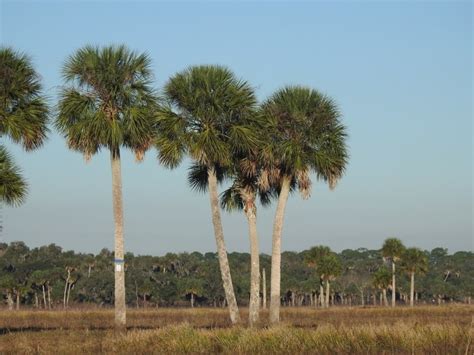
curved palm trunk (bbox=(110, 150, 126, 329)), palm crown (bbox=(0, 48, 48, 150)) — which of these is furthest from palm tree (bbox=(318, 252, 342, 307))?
palm crown (bbox=(0, 48, 48, 150))

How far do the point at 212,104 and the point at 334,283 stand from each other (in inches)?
4277

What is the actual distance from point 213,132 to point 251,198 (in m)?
5.26

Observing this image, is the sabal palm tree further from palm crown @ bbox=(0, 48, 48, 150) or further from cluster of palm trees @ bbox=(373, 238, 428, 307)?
cluster of palm trees @ bbox=(373, 238, 428, 307)

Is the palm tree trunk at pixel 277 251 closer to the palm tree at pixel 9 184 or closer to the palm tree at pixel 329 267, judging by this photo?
the palm tree at pixel 9 184

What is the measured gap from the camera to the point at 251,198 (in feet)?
123

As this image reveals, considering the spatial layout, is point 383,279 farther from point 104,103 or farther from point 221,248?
point 104,103

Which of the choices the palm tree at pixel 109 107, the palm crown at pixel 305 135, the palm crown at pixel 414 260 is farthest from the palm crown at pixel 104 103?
the palm crown at pixel 414 260

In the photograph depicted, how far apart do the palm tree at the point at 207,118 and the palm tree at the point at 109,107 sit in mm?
2249

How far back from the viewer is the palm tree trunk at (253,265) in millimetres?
35594

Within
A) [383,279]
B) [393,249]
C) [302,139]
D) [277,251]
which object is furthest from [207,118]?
[383,279]

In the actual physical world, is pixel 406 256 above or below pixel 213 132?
below

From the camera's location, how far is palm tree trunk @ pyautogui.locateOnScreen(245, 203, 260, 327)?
3559 centimetres

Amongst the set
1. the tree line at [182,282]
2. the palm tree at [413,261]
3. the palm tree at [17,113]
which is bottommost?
the tree line at [182,282]

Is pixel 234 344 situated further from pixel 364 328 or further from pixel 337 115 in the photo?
pixel 337 115
